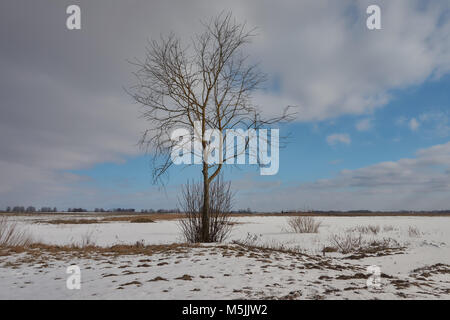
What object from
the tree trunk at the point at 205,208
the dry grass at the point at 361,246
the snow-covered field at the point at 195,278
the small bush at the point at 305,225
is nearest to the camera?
the snow-covered field at the point at 195,278

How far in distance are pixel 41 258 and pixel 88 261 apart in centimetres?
123

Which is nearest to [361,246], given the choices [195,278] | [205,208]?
[205,208]

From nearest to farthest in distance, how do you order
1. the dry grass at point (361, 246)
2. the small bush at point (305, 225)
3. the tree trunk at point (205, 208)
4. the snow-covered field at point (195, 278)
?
the snow-covered field at point (195, 278)
the tree trunk at point (205, 208)
the dry grass at point (361, 246)
the small bush at point (305, 225)

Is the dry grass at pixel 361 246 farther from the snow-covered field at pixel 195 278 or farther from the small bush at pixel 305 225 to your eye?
the small bush at pixel 305 225

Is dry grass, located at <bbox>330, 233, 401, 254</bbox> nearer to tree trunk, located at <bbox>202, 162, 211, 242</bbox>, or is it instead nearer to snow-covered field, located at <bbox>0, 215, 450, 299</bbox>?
snow-covered field, located at <bbox>0, 215, 450, 299</bbox>

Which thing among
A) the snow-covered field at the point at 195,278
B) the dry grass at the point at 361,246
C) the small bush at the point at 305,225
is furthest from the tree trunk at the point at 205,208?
the small bush at the point at 305,225

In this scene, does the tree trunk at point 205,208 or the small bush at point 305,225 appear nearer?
the tree trunk at point 205,208

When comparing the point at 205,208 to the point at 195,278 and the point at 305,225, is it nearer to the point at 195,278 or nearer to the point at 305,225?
the point at 195,278

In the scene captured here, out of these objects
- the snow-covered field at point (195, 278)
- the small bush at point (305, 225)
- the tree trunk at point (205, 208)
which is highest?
the tree trunk at point (205, 208)

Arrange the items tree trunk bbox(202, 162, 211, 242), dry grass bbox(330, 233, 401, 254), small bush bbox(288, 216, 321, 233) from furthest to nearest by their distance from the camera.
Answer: small bush bbox(288, 216, 321, 233)
dry grass bbox(330, 233, 401, 254)
tree trunk bbox(202, 162, 211, 242)

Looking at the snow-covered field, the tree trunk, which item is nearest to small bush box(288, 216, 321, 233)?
the tree trunk

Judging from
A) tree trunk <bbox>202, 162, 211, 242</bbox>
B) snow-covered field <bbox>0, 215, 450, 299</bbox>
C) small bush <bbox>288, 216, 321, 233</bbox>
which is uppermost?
tree trunk <bbox>202, 162, 211, 242</bbox>
